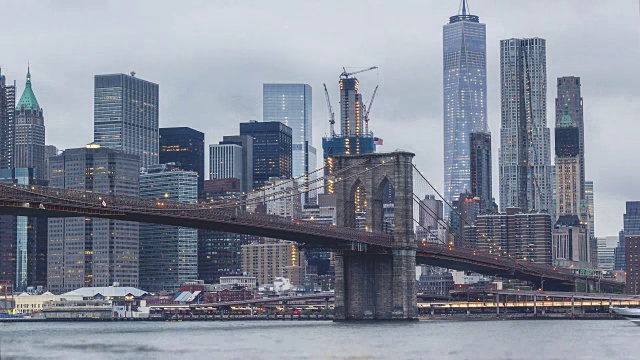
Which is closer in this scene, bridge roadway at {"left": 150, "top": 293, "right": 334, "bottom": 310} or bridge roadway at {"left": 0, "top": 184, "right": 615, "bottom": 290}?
bridge roadway at {"left": 0, "top": 184, "right": 615, "bottom": 290}

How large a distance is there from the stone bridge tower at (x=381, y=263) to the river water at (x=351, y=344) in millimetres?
6074

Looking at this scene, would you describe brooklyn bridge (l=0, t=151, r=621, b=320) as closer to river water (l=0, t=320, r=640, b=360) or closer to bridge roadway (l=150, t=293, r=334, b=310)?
river water (l=0, t=320, r=640, b=360)

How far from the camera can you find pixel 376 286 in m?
116

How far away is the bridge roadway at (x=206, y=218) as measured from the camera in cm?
8775

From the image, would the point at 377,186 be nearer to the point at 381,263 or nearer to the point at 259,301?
the point at 381,263

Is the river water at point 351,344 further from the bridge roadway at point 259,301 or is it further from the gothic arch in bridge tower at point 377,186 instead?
the bridge roadway at point 259,301

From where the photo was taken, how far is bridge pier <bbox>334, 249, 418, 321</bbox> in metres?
114

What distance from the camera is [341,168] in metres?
121

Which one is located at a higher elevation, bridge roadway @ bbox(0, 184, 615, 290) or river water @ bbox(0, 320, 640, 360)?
bridge roadway @ bbox(0, 184, 615, 290)

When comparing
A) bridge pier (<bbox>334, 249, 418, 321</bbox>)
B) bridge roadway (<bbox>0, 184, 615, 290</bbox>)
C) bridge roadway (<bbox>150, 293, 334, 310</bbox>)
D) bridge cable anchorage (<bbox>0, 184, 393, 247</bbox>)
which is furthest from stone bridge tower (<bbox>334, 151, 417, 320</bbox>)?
bridge roadway (<bbox>150, 293, 334, 310</bbox>)

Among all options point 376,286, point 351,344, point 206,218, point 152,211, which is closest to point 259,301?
point 376,286

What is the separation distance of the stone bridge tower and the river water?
6.07 m

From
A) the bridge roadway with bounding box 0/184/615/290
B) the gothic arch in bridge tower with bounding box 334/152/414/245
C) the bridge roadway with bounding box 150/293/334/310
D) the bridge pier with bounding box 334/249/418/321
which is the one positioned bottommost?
the bridge roadway with bounding box 150/293/334/310

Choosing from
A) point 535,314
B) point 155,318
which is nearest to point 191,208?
point 535,314
